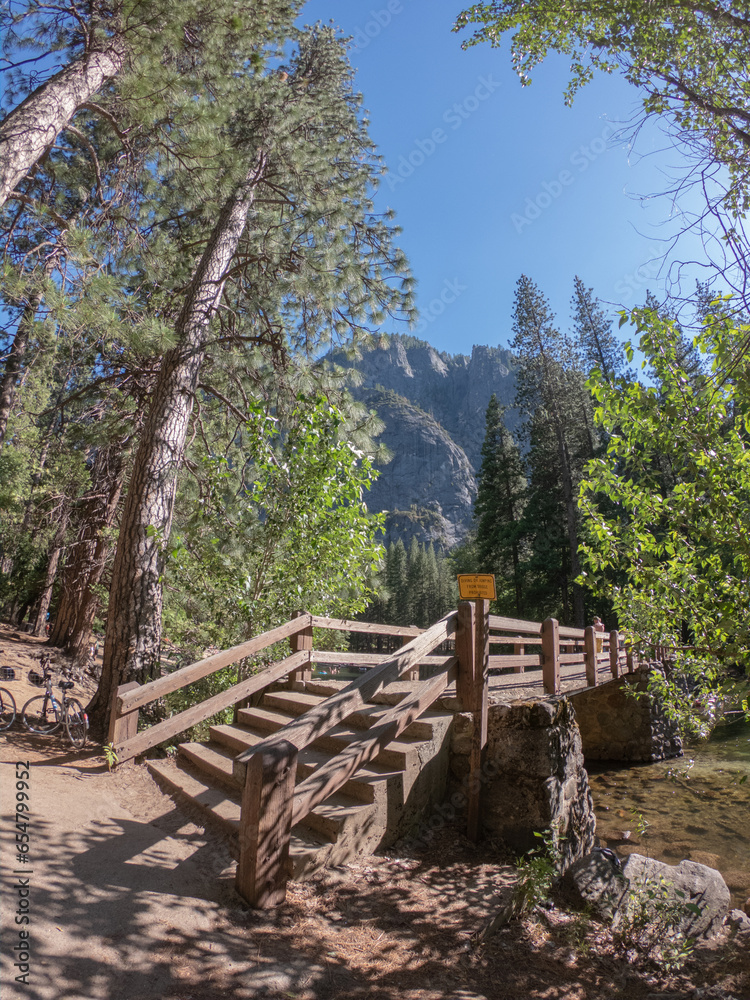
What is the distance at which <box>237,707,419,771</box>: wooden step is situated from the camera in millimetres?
4410

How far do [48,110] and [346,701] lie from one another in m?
5.81

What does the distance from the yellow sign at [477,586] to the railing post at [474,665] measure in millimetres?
143

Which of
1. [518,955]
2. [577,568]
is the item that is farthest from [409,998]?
[577,568]

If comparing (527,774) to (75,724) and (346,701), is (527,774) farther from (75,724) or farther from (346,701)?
(75,724)

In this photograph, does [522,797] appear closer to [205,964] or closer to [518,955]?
[518,955]

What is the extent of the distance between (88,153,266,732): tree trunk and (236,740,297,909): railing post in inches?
128

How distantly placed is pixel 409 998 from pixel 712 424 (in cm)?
392

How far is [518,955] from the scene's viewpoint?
3.21 metres

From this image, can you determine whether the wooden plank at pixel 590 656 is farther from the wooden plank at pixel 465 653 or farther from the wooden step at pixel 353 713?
the wooden step at pixel 353 713

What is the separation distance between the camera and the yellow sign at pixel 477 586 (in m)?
4.93

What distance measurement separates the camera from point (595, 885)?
4.10m

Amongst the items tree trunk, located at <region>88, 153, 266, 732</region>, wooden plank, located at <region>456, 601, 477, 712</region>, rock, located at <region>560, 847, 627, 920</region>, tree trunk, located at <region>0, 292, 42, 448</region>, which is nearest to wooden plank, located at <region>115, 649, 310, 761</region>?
tree trunk, located at <region>88, 153, 266, 732</region>

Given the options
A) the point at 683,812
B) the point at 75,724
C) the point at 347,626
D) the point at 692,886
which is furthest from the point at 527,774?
the point at 75,724

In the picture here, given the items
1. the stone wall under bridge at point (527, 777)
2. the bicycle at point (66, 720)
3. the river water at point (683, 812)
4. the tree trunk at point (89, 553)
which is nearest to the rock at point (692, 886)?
the river water at point (683, 812)
